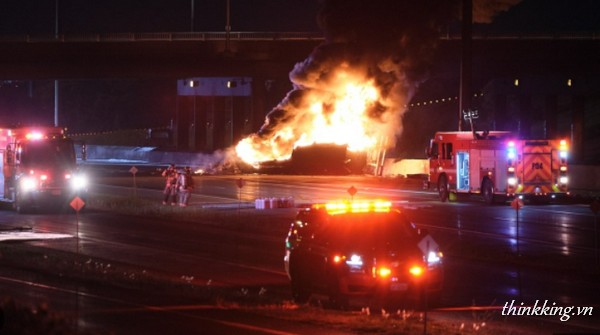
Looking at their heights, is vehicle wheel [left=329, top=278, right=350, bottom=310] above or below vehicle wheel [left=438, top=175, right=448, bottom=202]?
below

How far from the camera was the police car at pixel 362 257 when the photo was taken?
1612cm

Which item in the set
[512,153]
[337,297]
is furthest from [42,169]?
[337,297]

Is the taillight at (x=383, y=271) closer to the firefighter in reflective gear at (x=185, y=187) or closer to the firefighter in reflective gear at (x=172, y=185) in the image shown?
the firefighter in reflective gear at (x=185, y=187)

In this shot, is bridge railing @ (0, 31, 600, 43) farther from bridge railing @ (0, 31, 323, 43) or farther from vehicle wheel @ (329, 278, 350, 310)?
vehicle wheel @ (329, 278, 350, 310)

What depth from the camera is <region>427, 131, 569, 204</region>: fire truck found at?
40.4 metres

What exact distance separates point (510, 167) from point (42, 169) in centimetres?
1707

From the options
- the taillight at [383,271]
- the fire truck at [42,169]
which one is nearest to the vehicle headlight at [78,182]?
the fire truck at [42,169]

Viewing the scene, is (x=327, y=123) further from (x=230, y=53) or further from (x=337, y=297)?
(x=337, y=297)

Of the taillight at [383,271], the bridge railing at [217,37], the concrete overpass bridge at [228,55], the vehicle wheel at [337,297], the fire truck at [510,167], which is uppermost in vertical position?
the bridge railing at [217,37]

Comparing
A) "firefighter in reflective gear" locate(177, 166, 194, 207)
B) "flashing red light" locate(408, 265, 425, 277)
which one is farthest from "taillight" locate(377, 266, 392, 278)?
"firefighter in reflective gear" locate(177, 166, 194, 207)

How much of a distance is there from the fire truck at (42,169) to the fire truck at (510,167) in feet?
48.4

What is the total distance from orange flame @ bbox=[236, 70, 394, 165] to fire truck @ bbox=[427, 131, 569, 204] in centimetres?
1967

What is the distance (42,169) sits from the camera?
125 feet

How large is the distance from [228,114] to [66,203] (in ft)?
219
